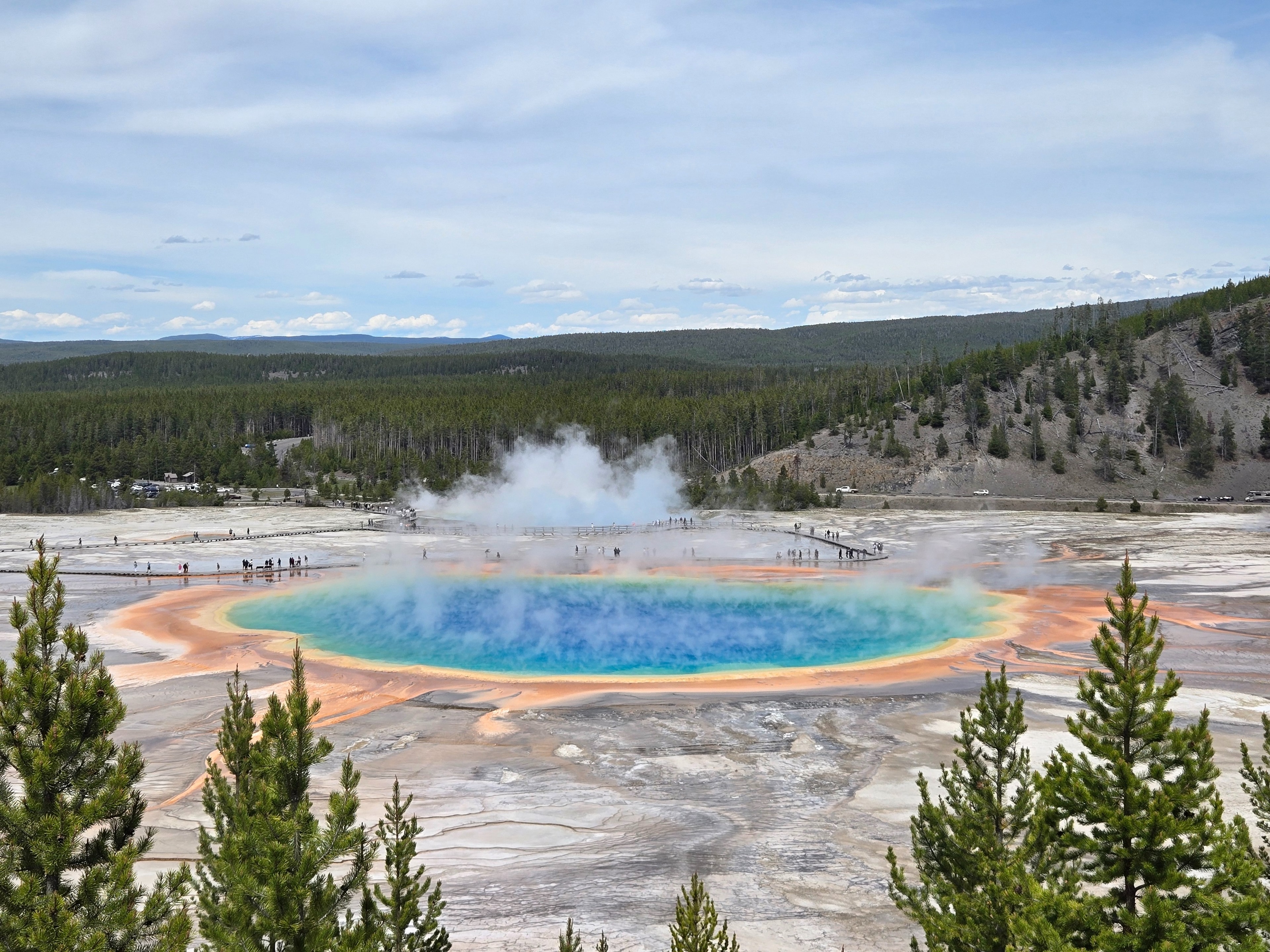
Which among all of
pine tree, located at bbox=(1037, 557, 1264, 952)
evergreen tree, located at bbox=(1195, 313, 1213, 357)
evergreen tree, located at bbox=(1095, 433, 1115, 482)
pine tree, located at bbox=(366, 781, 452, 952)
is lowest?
pine tree, located at bbox=(366, 781, 452, 952)

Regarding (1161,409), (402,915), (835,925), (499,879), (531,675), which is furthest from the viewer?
(1161,409)

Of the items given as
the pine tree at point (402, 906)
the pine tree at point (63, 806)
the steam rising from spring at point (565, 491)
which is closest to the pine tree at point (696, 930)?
the pine tree at point (402, 906)

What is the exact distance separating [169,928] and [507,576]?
47.0 metres

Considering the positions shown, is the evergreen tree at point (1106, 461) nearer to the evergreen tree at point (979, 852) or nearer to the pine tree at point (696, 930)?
the evergreen tree at point (979, 852)

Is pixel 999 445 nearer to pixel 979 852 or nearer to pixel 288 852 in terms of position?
pixel 979 852

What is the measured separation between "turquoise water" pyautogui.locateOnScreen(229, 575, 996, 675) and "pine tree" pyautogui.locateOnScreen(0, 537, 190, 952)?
25294 mm

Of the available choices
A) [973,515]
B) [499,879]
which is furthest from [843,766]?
[973,515]

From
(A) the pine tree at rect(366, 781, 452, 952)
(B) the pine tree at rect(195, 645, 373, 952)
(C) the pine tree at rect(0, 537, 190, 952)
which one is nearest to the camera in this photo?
(C) the pine tree at rect(0, 537, 190, 952)

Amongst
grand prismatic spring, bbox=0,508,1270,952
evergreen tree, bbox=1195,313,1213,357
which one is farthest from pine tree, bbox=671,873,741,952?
evergreen tree, bbox=1195,313,1213,357

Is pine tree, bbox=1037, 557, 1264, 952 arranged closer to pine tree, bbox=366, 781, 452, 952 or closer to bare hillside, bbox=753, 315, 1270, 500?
pine tree, bbox=366, 781, 452, 952

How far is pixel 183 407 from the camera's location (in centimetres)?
13425

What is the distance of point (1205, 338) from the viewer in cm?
11538

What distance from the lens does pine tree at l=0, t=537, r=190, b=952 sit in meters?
7.96

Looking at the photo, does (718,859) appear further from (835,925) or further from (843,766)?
(843,766)
